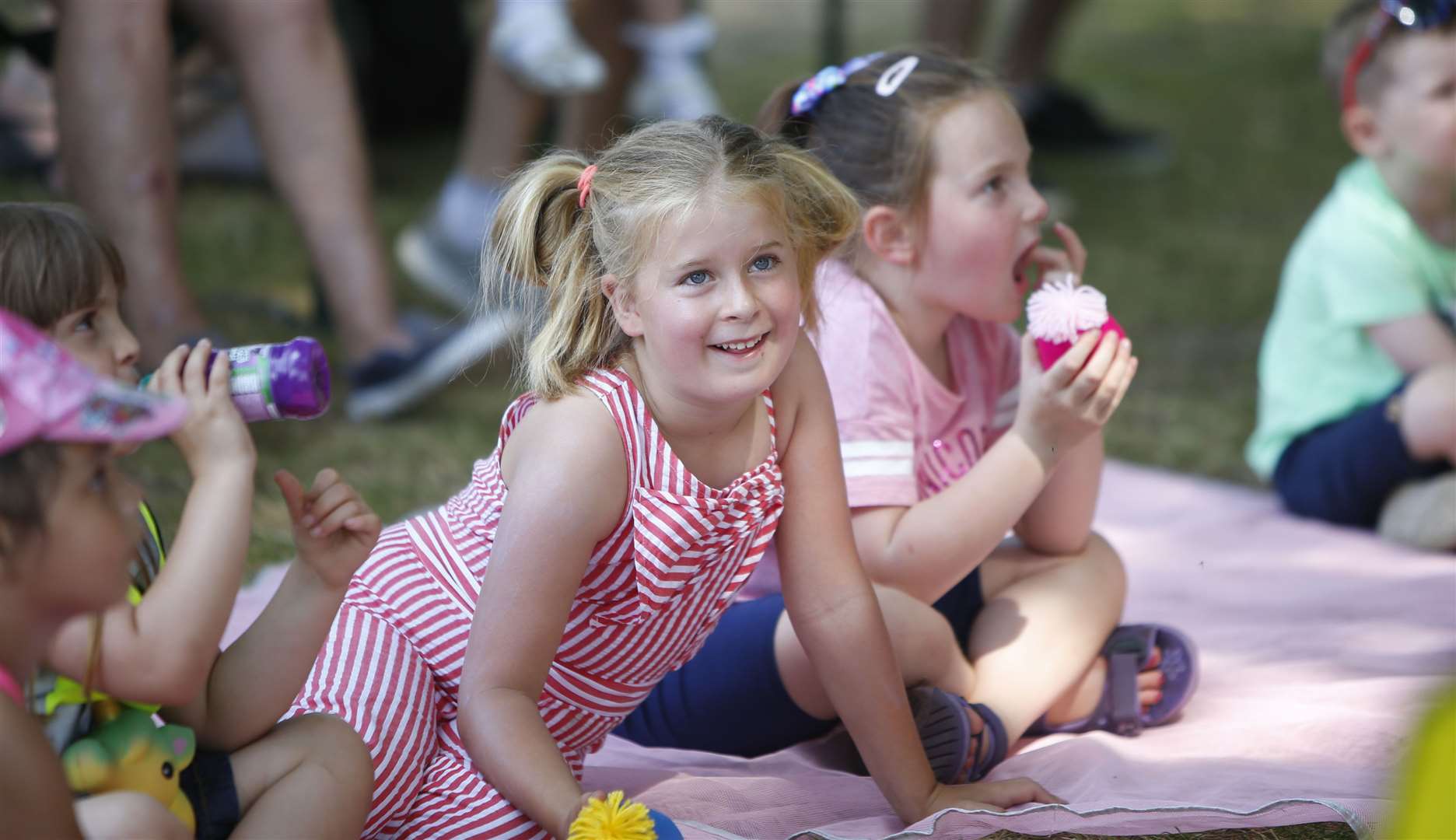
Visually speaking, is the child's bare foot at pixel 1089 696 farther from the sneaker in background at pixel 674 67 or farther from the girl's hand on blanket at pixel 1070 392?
the sneaker in background at pixel 674 67

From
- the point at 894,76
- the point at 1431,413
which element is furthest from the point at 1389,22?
the point at 894,76

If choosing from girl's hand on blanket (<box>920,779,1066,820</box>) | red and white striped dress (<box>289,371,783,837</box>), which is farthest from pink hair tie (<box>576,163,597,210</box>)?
girl's hand on blanket (<box>920,779,1066,820</box>)

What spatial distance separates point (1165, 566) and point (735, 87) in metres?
4.26

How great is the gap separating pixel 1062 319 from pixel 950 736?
463 mm

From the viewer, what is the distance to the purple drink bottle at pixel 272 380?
1.21 metres

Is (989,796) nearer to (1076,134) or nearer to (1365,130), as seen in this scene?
(1365,130)

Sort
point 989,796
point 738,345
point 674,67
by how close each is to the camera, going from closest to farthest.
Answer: point 738,345 < point 989,796 < point 674,67

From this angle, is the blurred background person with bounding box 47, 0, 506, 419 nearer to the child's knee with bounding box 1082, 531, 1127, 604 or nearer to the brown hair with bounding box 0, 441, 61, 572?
the child's knee with bounding box 1082, 531, 1127, 604

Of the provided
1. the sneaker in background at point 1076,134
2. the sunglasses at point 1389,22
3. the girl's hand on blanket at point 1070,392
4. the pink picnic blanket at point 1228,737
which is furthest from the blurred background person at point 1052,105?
the girl's hand on blanket at point 1070,392

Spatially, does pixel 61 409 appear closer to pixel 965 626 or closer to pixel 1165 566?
pixel 965 626

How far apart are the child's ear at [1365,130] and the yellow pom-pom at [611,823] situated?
6.50ft

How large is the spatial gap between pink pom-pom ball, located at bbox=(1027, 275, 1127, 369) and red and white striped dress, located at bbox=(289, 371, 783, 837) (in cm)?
33

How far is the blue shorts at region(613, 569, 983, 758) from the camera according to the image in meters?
1.73

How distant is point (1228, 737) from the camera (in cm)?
178
